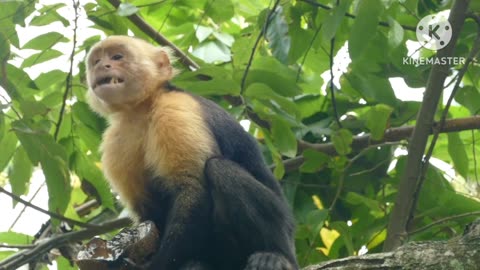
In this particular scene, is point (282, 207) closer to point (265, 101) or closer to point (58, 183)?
point (265, 101)

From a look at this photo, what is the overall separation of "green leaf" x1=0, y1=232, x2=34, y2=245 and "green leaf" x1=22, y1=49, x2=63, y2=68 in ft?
4.89

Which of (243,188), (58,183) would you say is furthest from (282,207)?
(58,183)

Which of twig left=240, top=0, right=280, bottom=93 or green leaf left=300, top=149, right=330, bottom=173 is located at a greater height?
twig left=240, top=0, right=280, bottom=93

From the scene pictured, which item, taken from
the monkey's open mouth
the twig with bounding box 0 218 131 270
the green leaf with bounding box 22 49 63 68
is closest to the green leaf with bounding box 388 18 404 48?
the monkey's open mouth

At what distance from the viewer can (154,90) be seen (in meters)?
7.13

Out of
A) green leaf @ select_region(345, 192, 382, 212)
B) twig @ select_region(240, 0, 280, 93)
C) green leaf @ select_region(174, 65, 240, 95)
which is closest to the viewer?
green leaf @ select_region(174, 65, 240, 95)

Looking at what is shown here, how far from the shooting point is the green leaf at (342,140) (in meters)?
7.08

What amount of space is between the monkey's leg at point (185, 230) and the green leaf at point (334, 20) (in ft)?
4.56

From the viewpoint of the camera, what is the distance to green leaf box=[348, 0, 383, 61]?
5.69 metres

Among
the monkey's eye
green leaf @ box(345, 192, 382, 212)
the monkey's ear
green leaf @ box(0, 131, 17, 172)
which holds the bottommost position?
green leaf @ box(345, 192, 382, 212)

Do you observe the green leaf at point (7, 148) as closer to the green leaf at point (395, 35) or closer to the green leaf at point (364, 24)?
the green leaf at point (364, 24)

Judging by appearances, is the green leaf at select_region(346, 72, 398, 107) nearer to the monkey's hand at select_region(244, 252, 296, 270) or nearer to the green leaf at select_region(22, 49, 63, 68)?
the monkey's hand at select_region(244, 252, 296, 270)

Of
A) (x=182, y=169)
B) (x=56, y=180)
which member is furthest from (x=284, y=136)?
(x=56, y=180)

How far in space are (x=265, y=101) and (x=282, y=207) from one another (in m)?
0.93
